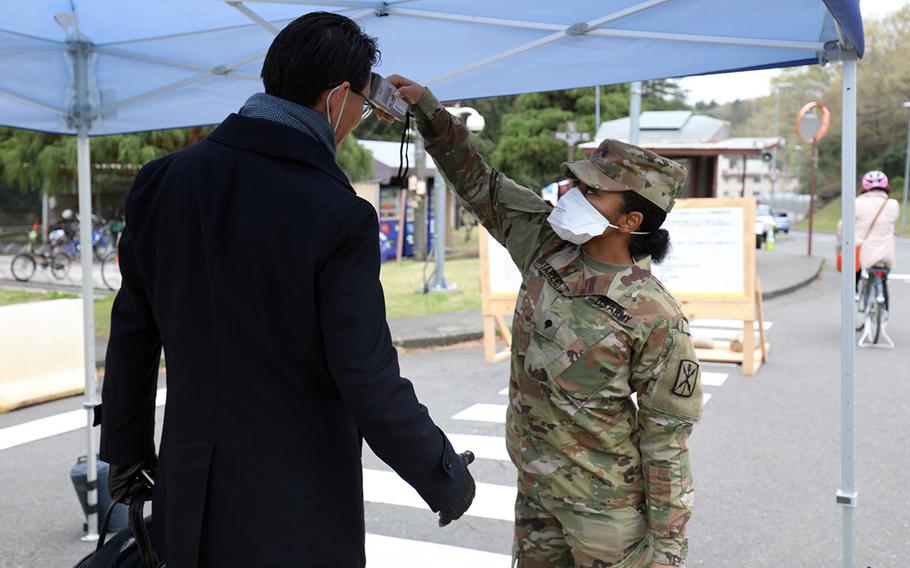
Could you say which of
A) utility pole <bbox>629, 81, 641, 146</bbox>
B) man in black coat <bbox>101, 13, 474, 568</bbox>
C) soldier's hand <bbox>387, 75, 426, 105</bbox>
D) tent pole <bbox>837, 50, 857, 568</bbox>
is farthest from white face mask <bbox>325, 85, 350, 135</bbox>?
utility pole <bbox>629, 81, 641, 146</bbox>

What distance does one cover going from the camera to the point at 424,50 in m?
3.67

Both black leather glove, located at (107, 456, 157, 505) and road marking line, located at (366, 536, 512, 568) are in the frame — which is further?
road marking line, located at (366, 536, 512, 568)

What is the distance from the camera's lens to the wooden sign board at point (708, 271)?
845cm

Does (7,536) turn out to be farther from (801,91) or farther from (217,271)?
(801,91)

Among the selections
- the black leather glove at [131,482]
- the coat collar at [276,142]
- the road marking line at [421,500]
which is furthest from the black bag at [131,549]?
the road marking line at [421,500]

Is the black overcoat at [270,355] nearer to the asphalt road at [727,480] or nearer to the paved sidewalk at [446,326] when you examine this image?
the asphalt road at [727,480]

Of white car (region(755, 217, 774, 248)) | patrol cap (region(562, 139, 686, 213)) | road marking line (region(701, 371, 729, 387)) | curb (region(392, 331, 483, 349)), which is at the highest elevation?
white car (region(755, 217, 774, 248))

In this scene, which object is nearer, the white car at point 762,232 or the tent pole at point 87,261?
the tent pole at point 87,261

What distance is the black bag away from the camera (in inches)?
78.8

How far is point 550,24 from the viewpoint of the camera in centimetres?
327

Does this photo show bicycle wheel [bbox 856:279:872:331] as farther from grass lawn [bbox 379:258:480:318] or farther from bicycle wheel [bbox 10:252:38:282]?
bicycle wheel [bbox 10:252:38:282]

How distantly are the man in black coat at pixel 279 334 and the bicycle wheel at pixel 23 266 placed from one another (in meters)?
17.0

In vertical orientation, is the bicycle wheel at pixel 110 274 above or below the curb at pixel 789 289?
above

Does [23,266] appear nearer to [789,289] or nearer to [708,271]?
[708,271]
